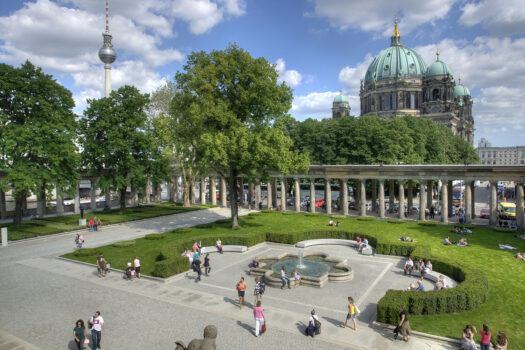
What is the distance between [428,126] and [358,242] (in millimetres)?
62335

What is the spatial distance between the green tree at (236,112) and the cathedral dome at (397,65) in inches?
4090

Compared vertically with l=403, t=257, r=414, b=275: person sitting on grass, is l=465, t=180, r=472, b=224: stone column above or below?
above

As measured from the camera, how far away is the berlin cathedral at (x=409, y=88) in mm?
130625

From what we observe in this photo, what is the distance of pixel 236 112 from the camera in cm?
4253

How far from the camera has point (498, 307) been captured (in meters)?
20.8

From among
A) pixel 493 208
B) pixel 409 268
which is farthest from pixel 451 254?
pixel 493 208

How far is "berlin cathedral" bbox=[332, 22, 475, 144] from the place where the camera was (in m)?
131

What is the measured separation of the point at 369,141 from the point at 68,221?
55745 mm

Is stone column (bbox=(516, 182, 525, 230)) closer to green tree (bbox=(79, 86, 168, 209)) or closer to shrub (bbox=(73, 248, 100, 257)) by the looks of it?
shrub (bbox=(73, 248, 100, 257))

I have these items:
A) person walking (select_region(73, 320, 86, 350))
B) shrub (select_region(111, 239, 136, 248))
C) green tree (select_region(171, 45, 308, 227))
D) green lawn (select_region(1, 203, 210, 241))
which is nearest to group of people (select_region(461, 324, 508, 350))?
person walking (select_region(73, 320, 86, 350))

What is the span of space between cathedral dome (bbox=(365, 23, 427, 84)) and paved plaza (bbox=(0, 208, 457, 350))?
117 metres

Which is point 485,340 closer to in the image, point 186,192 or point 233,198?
point 233,198

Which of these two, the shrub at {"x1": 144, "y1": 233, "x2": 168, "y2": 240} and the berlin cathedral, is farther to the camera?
the berlin cathedral

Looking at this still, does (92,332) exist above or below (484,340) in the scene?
above
